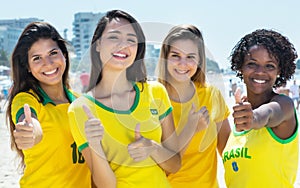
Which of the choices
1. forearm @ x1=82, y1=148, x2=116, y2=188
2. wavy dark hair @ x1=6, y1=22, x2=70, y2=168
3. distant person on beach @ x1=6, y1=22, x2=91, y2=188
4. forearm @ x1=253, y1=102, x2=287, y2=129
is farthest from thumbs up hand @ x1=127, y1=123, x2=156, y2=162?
wavy dark hair @ x1=6, y1=22, x2=70, y2=168

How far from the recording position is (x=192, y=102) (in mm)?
3031

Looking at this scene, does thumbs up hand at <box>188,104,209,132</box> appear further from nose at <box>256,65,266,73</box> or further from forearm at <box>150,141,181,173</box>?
nose at <box>256,65,266,73</box>

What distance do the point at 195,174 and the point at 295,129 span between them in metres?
0.76

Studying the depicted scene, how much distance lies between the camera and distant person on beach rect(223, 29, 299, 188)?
98.0 inches

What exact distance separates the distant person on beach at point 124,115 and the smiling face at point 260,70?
23.5 inches

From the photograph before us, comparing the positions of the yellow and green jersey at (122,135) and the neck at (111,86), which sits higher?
the neck at (111,86)

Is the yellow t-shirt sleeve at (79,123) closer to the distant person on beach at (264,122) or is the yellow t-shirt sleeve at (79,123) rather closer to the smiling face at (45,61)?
the smiling face at (45,61)

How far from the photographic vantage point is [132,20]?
2.49 m

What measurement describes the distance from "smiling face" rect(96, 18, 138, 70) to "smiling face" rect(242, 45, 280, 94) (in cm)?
80

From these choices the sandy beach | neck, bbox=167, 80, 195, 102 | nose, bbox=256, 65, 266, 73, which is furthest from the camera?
the sandy beach

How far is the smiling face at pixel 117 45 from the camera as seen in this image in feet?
7.90

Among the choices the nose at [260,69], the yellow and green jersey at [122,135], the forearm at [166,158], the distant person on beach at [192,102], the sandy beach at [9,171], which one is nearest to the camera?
the yellow and green jersey at [122,135]

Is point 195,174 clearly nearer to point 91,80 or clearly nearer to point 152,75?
point 152,75

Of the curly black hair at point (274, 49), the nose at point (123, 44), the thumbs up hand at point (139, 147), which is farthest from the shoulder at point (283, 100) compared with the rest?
the nose at point (123, 44)
